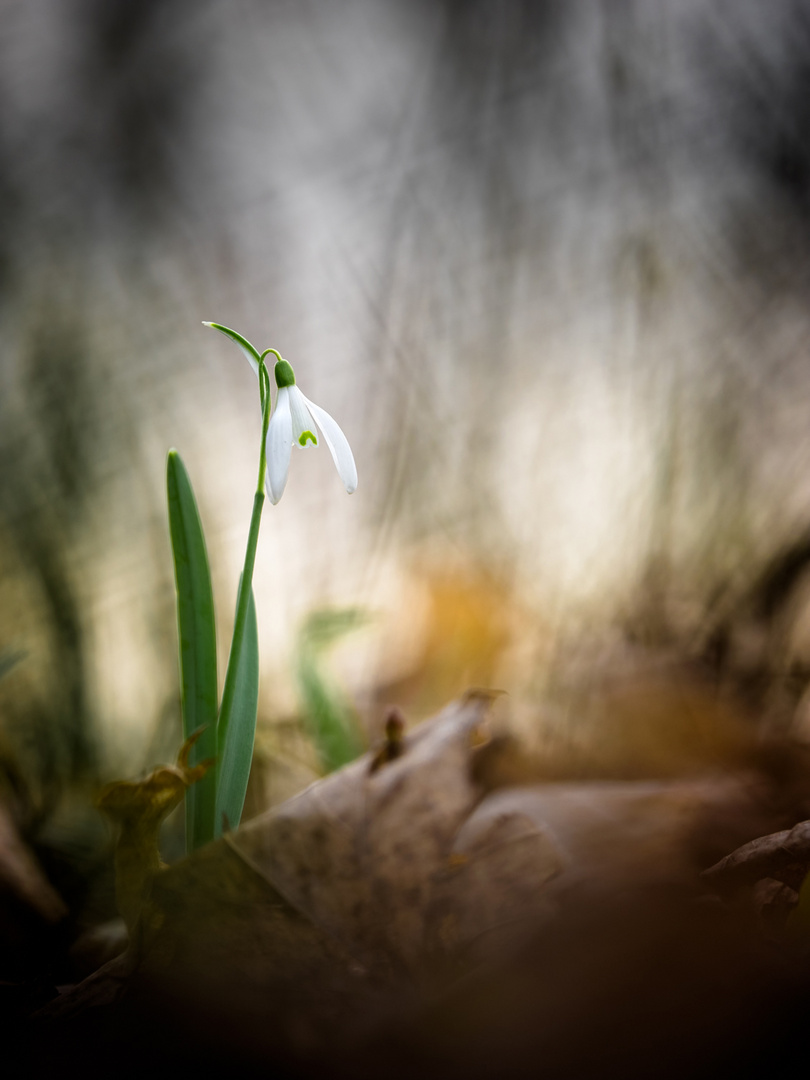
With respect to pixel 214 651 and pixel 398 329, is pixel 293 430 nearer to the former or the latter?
pixel 214 651

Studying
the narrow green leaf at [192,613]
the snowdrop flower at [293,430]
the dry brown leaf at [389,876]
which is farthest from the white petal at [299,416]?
the dry brown leaf at [389,876]

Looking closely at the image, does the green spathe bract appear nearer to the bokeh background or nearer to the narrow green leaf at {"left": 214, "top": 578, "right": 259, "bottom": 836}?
the narrow green leaf at {"left": 214, "top": 578, "right": 259, "bottom": 836}

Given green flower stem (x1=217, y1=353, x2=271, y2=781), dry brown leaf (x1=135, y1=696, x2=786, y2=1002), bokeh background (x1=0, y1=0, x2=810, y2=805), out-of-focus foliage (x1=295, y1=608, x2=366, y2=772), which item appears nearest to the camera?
dry brown leaf (x1=135, y1=696, x2=786, y2=1002)

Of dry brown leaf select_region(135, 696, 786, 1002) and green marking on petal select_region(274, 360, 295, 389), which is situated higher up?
green marking on petal select_region(274, 360, 295, 389)

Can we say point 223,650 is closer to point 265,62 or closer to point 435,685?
point 435,685

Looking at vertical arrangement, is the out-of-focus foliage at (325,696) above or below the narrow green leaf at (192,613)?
below

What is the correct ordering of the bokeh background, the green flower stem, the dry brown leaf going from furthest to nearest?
the bokeh background
the green flower stem
the dry brown leaf

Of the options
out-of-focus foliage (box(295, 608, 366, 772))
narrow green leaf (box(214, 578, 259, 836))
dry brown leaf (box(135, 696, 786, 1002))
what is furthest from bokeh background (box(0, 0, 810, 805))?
dry brown leaf (box(135, 696, 786, 1002))

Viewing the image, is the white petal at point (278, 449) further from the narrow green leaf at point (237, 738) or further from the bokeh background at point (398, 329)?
the bokeh background at point (398, 329)
